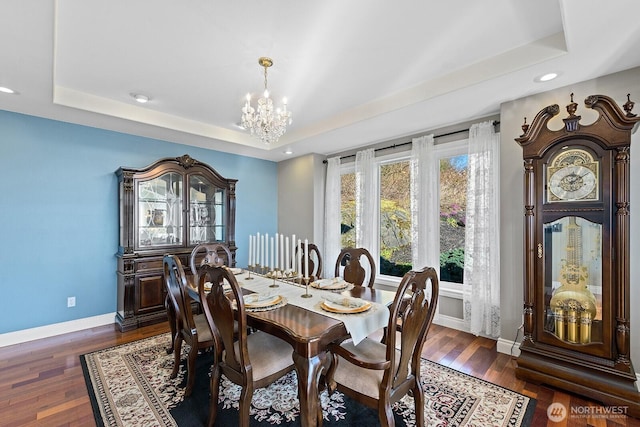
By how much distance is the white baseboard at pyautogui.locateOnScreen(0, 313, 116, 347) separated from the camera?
308 centimetres

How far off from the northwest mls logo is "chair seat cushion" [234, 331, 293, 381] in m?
1.80

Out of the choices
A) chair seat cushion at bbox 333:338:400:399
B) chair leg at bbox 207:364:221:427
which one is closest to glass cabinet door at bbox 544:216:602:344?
chair seat cushion at bbox 333:338:400:399

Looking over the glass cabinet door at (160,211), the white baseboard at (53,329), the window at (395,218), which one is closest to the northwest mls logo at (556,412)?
the window at (395,218)

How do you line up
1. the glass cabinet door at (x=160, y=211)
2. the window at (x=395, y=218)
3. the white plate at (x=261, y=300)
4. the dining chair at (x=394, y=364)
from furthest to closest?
1. the window at (x=395, y=218)
2. the glass cabinet door at (x=160, y=211)
3. the white plate at (x=261, y=300)
4. the dining chair at (x=394, y=364)

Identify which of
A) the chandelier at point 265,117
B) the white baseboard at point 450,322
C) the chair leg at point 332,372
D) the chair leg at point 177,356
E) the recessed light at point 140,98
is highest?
the recessed light at point 140,98

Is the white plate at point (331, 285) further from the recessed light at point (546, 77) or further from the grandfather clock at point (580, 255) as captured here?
the recessed light at point (546, 77)

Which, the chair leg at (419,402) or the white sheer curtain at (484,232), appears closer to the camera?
the chair leg at (419,402)

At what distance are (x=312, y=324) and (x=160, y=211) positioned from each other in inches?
122

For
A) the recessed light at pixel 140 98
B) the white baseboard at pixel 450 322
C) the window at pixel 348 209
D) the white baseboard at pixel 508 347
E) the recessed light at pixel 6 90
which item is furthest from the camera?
the window at pixel 348 209

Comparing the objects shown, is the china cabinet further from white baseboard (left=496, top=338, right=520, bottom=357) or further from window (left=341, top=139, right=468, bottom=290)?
white baseboard (left=496, top=338, right=520, bottom=357)

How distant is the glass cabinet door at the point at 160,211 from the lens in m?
3.71

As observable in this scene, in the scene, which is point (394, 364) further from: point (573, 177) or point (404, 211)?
point (404, 211)

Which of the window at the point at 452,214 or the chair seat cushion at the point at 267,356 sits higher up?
the window at the point at 452,214

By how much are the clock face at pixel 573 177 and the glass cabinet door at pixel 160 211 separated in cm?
416
